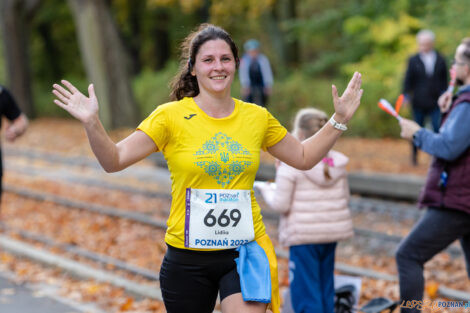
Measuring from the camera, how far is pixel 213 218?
3.59 metres

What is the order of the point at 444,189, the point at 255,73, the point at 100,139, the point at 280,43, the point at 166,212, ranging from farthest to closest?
1. the point at 280,43
2. the point at 255,73
3. the point at 166,212
4. the point at 444,189
5. the point at 100,139

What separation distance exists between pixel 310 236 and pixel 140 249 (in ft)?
14.5

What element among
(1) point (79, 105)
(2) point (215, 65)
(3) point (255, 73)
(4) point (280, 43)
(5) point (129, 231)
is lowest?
(5) point (129, 231)

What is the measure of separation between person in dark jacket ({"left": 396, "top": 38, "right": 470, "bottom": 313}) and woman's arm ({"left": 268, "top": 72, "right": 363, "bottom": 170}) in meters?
1.04

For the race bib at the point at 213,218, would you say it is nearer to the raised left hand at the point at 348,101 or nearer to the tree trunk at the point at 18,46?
the raised left hand at the point at 348,101

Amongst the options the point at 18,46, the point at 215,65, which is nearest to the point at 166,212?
the point at 215,65

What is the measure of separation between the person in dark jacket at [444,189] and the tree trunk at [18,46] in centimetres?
→ 2819

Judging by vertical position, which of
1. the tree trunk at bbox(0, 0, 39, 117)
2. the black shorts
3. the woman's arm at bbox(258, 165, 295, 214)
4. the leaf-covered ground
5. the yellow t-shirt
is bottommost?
the leaf-covered ground

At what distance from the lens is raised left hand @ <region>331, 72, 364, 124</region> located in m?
3.86

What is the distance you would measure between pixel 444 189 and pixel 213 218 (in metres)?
1.96

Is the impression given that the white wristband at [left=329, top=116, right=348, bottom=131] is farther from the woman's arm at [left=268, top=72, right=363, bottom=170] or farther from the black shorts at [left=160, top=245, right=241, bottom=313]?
the black shorts at [left=160, top=245, right=241, bottom=313]

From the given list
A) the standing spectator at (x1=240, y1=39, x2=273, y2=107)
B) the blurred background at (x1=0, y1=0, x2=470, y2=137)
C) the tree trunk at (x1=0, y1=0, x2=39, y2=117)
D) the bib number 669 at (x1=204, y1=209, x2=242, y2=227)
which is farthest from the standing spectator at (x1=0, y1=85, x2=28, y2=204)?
the tree trunk at (x1=0, y1=0, x2=39, y2=117)

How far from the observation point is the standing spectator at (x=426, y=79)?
1279 cm

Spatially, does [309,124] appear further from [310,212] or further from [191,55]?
[191,55]
